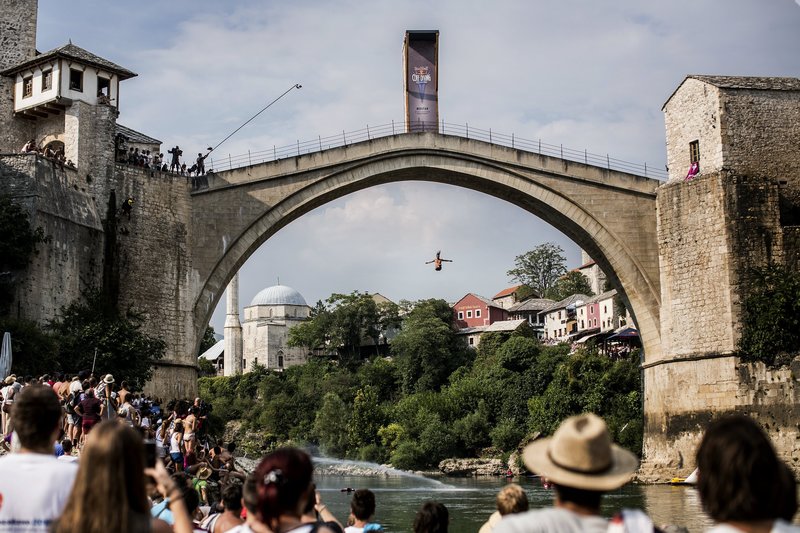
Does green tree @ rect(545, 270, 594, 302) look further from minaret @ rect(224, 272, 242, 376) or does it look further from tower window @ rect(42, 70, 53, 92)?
tower window @ rect(42, 70, 53, 92)

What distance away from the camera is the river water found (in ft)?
59.1

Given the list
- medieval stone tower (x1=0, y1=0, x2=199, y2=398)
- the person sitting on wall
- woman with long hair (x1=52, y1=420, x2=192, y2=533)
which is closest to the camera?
woman with long hair (x1=52, y1=420, x2=192, y2=533)

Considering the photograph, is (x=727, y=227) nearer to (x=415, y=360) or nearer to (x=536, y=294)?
(x=415, y=360)

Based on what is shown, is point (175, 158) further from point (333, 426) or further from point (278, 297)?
point (278, 297)

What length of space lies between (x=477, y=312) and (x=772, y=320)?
52436 mm

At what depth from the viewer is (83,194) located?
83.5ft

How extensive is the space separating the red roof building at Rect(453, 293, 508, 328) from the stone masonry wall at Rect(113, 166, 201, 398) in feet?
163

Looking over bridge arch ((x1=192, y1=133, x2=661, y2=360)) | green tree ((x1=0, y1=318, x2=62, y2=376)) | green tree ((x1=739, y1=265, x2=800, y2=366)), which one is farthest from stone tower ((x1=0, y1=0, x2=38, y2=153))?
green tree ((x1=739, y1=265, x2=800, y2=366))

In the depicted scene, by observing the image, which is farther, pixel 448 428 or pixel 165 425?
pixel 448 428

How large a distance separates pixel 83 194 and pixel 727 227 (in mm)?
15641

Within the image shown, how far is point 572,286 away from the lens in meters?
81.6

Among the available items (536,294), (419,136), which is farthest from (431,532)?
(536,294)

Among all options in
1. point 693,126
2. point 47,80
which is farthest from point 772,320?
point 47,80

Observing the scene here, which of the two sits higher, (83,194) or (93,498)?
(83,194)
